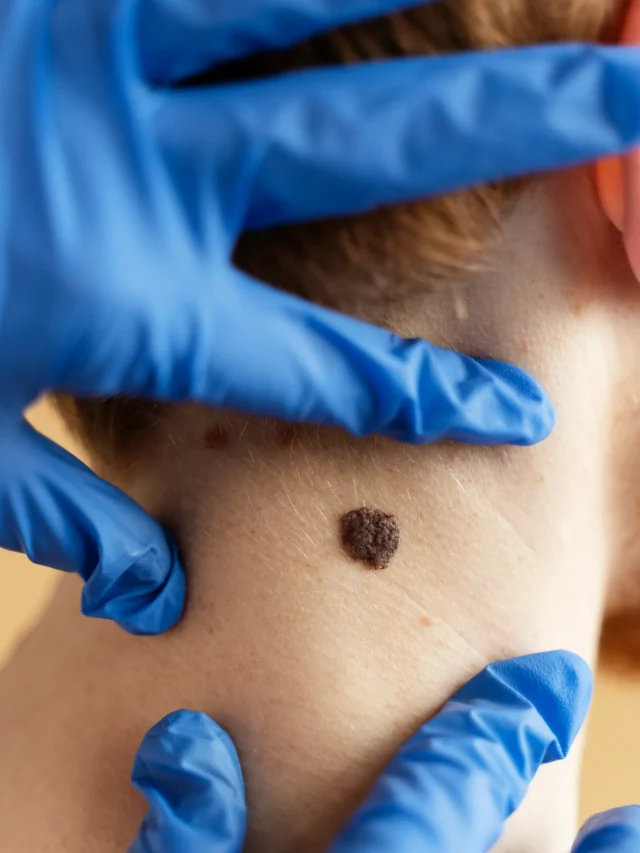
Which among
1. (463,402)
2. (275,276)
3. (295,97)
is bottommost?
(463,402)

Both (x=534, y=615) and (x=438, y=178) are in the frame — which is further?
(x=534, y=615)

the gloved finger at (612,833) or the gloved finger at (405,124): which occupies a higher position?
the gloved finger at (405,124)

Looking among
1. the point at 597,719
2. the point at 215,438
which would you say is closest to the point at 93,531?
the point at 215,438

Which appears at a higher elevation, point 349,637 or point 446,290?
point 446,290

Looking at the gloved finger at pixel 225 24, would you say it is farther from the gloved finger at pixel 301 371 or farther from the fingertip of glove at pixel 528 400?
the fingertip of glove at pixel 528 400

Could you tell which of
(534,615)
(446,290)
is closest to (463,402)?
(446,290)

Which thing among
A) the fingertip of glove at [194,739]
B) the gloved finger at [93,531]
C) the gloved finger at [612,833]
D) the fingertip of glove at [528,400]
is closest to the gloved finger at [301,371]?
the fingertip of glove at [528,400]

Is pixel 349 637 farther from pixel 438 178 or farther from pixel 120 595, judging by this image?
pixel 438 178

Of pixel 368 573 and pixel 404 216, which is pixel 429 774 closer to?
pixel 368 573
